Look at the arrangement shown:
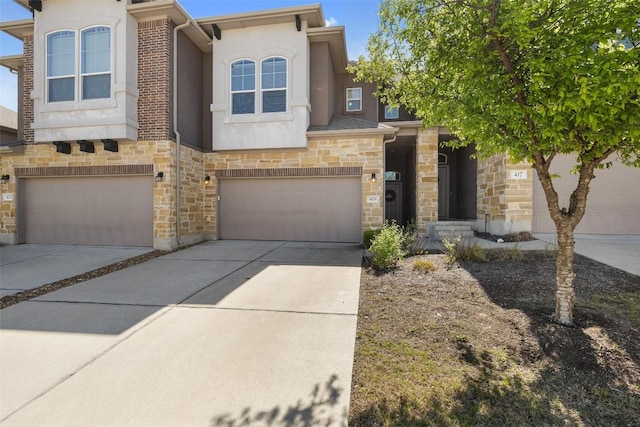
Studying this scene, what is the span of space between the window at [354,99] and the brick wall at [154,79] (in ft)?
20.2

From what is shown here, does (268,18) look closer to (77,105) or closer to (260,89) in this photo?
(260,89)

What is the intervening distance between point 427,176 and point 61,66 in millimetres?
11116

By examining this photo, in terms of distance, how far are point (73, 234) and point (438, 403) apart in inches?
429

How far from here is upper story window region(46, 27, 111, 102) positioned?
8.35 metres

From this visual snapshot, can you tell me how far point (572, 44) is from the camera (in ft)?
8.53

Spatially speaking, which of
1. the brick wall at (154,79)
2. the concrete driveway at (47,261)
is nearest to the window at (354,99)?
Result: the brick wall at (154,79)

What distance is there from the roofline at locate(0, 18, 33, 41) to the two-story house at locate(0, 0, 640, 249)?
3 cm

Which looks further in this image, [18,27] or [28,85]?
[18,27]

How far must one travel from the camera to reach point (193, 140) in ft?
32.1

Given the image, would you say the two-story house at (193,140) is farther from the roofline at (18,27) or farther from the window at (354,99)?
the window at (354,99)

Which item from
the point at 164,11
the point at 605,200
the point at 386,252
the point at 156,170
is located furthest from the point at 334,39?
the point at 605,200

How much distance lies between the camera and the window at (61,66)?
8.55 meters

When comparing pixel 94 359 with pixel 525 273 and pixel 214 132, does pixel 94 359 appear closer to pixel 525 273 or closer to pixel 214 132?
pixel 525 273

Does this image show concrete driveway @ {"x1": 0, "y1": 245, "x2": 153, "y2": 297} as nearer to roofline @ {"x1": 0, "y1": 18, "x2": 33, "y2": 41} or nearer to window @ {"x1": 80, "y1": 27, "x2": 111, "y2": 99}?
window @ {"x1": 80, "y1": 27, "x2": 111, "y2": 99}
